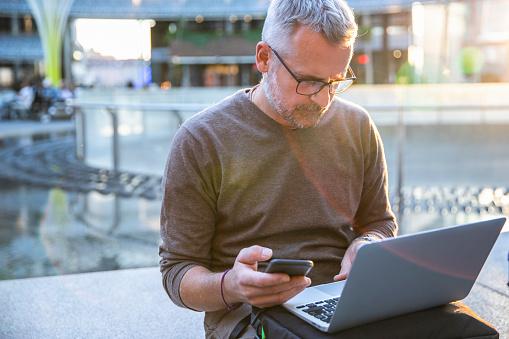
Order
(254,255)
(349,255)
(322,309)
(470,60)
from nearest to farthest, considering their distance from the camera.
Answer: (254,255)
(322,309)
(349,255)
(470,60)

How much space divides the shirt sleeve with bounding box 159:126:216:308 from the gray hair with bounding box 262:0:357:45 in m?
0.42

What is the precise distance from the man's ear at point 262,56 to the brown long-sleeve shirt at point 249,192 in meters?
0.13

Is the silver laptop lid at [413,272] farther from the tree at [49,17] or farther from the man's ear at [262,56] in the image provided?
the tree at [49,17]

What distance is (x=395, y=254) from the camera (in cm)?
163

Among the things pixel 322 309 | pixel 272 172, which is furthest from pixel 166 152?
pixel 322 309

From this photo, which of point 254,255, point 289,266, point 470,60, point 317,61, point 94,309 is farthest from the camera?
point 470,60

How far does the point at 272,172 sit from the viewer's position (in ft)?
7.13

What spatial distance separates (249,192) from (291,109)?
29 centimetres

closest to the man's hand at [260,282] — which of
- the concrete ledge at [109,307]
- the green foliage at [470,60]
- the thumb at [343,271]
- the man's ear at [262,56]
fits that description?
the thumb at [343,271]

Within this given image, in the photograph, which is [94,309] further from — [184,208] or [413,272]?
[413,272]

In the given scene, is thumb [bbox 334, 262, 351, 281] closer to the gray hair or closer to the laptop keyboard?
the laptop keyboard

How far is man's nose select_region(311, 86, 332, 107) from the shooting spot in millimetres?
2025

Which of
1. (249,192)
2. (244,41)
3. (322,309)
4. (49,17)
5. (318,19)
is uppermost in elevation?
(49,17)

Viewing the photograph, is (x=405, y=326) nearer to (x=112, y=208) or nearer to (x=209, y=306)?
(x=209, y=306)
